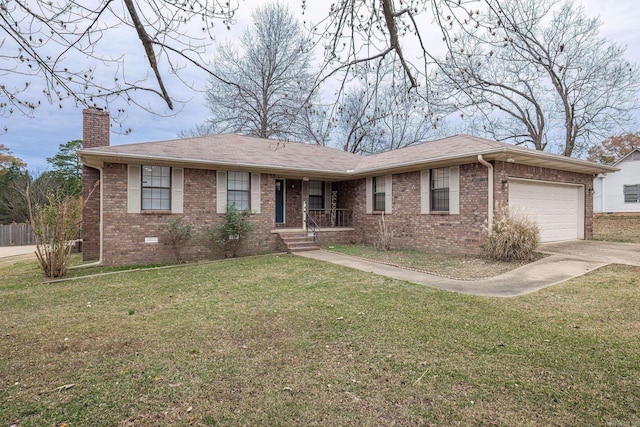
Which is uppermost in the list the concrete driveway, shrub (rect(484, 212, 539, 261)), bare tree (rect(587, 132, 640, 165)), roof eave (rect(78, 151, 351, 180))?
bare tree (rect(587, 132, 640, 165))

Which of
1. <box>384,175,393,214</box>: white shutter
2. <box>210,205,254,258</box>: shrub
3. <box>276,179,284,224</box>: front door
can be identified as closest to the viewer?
<box>210,205,254,258</box>: shrub

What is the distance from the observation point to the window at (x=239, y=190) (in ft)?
38.1

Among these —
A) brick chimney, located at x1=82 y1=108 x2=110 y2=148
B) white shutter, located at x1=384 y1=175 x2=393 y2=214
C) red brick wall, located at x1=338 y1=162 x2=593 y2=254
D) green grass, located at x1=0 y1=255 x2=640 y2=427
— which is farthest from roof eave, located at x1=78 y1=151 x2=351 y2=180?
green grass, located at x1=0 y1=255 x2=640 y2=427

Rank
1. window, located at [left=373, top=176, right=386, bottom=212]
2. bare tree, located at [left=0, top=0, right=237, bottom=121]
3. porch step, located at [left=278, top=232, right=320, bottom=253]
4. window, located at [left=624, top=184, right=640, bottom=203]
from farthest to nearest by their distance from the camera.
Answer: window, located at [left=624, top=184, right=640, bottom=203], window, located at [left=373, top=176, right=386, bottom=212], porch step, located at [left=278, top=232, right=320, bottom=253], bare tree, located at [left=0, top=0, right=237, bottom=121]

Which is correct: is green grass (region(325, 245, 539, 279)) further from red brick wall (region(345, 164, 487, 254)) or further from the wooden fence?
the wooden fence

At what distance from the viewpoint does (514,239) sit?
848cm

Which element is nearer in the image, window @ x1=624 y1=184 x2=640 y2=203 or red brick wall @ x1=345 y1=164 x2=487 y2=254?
red brick wall @ x1=345 y1=164 x2=487 y2=254

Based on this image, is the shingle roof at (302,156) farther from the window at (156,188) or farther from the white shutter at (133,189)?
the window at (156,188)

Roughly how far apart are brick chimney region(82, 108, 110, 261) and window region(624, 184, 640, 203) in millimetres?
29109

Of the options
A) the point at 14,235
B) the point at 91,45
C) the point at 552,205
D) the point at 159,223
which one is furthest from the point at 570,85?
the point at 14,235

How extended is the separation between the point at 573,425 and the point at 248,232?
32.7 feet

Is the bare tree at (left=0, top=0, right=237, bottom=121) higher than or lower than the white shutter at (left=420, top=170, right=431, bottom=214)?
higher

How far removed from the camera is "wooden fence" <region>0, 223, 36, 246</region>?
2103cm

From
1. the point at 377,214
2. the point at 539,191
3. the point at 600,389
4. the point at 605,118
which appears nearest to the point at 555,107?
the point at 605,118
